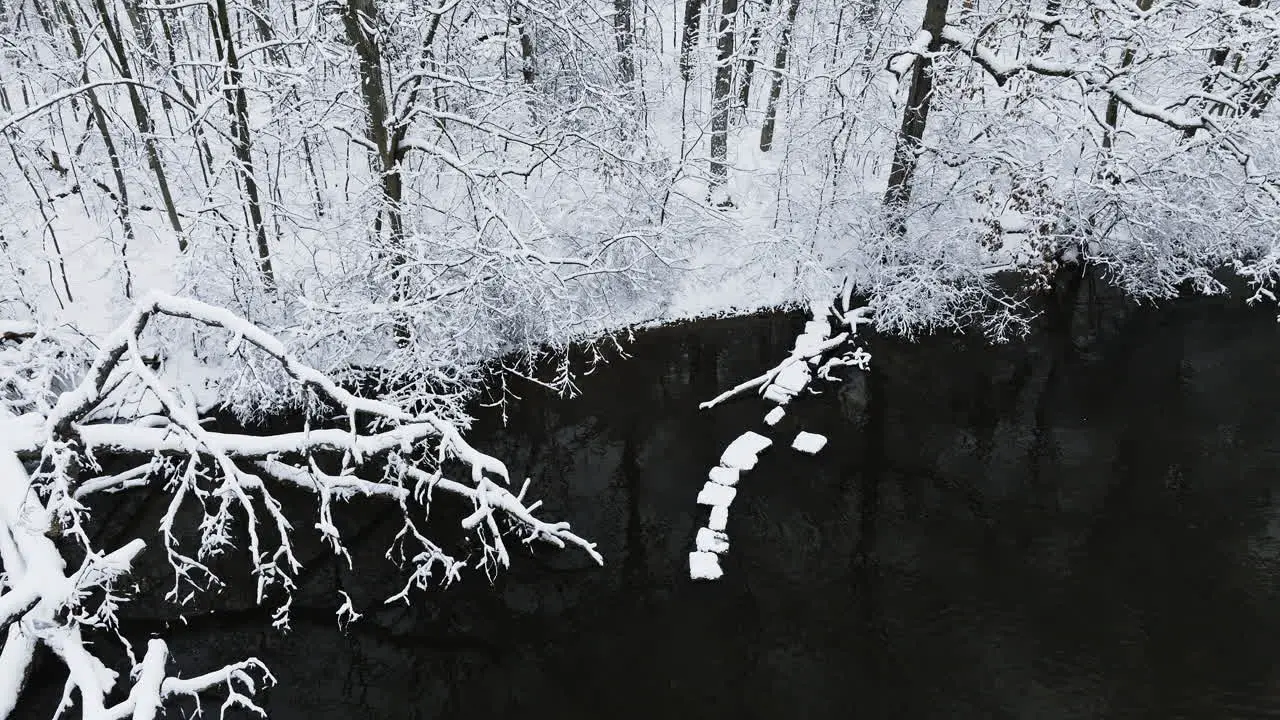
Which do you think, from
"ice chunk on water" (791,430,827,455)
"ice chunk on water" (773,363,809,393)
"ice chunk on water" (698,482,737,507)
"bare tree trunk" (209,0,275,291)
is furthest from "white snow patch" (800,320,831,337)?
"bare tree trunk" (209,0,275,291)

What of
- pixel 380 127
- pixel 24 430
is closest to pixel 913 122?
pixel 380 127

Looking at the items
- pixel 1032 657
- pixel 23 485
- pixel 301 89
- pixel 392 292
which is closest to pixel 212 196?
pixel 301 89

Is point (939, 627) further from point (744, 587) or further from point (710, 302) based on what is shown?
point (710, 302)

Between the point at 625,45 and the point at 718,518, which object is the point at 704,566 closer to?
the point at 718,518

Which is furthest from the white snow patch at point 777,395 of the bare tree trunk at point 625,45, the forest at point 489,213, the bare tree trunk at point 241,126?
the bare tree trunk at point 625,45

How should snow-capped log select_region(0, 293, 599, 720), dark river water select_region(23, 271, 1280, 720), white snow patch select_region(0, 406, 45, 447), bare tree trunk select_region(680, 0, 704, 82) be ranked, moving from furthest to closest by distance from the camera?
bare tree trunk select_region(680, 0, 704, 82), dark river water select_region(23, 271, 1280, 720), white snow patch select_region(0, 406, 45, 447), snow-capped log select_region(0, 293, 599, 720)

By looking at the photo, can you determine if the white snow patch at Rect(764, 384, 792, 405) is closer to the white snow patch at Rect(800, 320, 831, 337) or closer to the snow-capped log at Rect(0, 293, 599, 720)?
the white snow patch at Rect(800, 320, 831, 337)

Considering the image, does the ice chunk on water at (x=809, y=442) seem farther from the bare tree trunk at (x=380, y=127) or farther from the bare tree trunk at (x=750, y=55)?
the bare tree trunk at (x=750, y=55)
